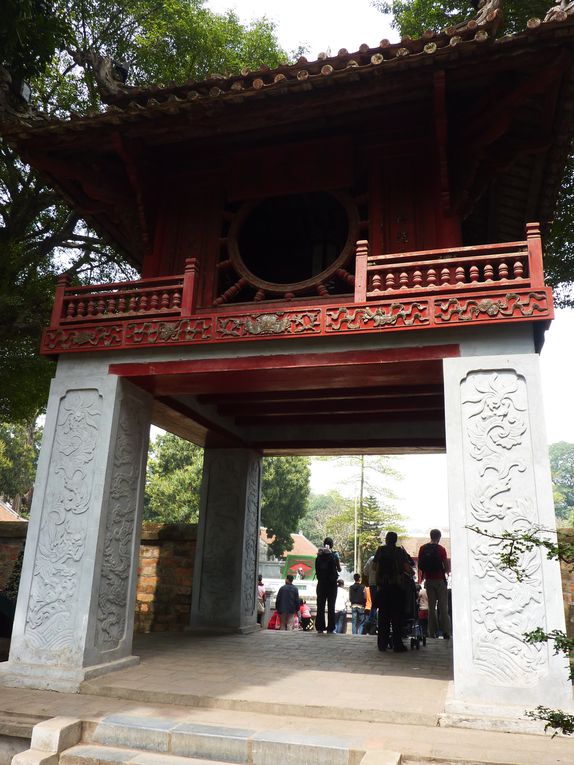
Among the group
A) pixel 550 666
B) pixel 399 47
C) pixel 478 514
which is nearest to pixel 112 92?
pixel 399 47

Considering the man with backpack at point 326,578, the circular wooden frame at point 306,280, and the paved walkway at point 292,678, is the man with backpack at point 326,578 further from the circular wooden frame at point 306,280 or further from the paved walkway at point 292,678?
the circular wooden frame at point 306,280

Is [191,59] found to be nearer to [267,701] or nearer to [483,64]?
[483,64]

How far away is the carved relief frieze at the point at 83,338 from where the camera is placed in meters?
6.14

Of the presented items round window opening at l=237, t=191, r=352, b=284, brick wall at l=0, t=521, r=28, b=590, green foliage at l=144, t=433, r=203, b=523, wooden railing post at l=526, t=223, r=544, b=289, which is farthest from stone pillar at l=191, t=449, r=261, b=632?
green foliage at l=144, t=433, r=203, b=523

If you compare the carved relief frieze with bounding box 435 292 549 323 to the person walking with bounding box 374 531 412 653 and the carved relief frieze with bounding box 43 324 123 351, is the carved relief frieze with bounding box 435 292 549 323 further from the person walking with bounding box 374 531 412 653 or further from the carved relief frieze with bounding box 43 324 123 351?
the carved relief frieze with bounding box 43 324 123 351

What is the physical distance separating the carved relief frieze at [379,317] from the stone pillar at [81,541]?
2471mm

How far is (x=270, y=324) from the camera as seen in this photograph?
5.70 metres

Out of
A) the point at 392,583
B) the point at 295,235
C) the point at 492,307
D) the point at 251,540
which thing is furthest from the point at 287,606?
the point at 492,307

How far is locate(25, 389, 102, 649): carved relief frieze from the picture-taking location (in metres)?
5.54

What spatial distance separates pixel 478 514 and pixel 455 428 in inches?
30.3

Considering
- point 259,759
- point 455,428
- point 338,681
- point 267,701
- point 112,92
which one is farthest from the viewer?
point 112,92

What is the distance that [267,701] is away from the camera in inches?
183

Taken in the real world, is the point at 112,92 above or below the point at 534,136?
above

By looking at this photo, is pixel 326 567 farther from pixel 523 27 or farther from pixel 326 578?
pixel 523 27
